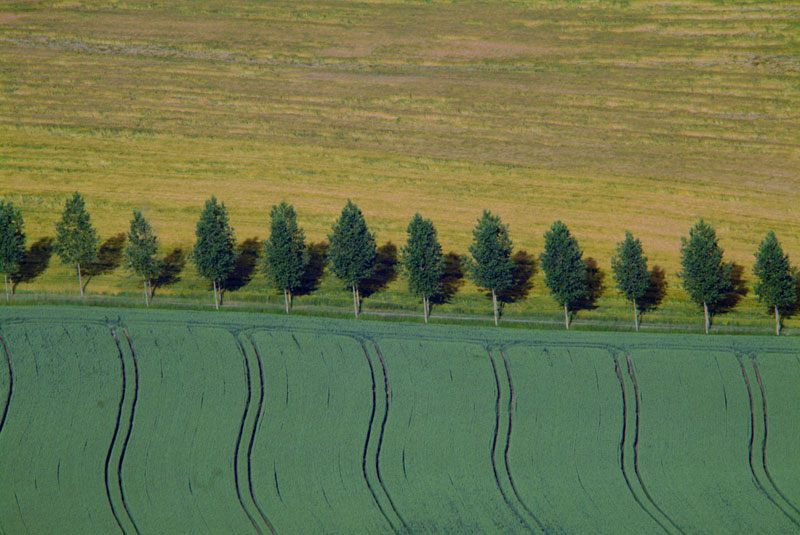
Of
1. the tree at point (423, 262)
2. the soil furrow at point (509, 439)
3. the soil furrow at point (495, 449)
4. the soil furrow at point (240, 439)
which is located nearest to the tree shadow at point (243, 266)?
the soil furrow at point (240, 439)

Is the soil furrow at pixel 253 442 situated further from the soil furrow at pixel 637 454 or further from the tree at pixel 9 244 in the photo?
the soil furrow at pixel 637 454

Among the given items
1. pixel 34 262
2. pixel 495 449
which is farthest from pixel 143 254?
pixel 495 449

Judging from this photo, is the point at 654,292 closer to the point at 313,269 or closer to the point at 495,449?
the point at 495,449

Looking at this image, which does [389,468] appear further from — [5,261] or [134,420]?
[5,261]

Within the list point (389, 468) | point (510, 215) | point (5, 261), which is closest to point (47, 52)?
point (5, 261)

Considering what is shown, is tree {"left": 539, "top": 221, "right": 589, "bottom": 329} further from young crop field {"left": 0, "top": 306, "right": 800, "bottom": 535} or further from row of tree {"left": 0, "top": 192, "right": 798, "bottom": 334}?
young crop field {"left": 0, "top": 306, "right": 800, "bottom": 535}

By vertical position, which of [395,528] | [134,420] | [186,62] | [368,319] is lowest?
[395,528]
